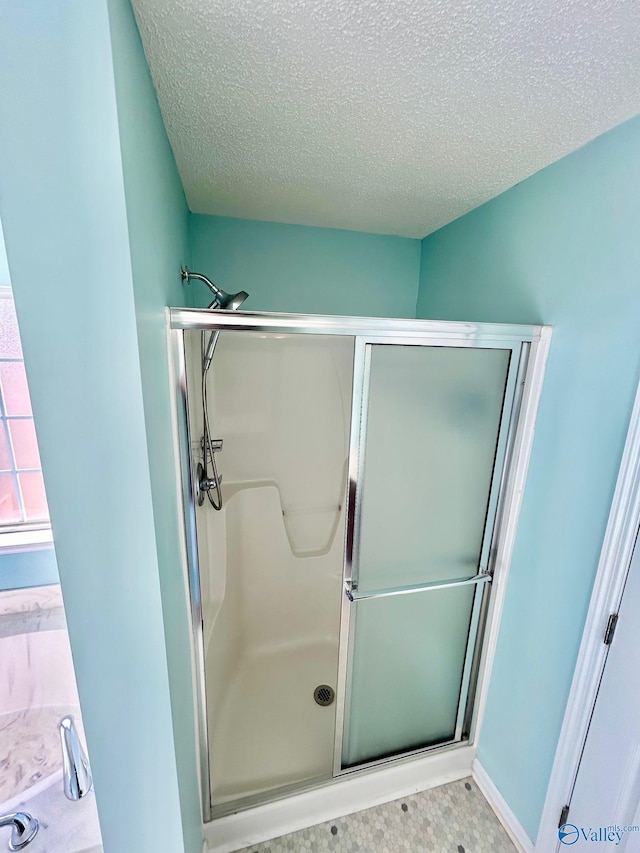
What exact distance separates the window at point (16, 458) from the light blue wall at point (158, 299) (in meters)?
1.07

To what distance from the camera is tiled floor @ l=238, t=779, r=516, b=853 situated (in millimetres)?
1299

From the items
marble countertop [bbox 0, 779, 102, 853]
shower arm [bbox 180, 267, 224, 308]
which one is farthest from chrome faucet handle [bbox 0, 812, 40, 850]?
shower arm [bbox 180, 267, 224, 308]

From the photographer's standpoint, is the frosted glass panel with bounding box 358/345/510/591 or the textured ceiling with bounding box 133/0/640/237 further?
the frosted glass panel with bounding box 358/345/510/591

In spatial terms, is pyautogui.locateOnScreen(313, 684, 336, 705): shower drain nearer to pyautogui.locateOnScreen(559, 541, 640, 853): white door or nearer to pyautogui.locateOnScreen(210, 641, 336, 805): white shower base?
pyautogui.locateOnScreen(210, 641, 336, 805): white shower base

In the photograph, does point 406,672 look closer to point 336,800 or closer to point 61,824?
point 336,800

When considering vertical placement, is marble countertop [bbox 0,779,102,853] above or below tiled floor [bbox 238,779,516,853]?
above

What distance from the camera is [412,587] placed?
4.63 feet

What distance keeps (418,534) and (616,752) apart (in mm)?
818

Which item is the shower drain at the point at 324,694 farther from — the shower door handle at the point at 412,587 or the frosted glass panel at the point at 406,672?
the shower door handle at the point at 412,587

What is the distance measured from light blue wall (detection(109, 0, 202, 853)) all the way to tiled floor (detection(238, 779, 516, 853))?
45cm

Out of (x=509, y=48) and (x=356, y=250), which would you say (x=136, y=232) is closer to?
(x=509, y=48)

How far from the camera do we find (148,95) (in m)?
0.79

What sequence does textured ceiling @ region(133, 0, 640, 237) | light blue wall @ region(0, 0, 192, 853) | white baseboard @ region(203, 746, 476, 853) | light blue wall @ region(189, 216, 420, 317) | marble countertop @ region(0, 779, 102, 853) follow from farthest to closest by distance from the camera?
light blue wall @ region(189, 216, 420, 317), white baseboard @ region(203, 746, 476, 853), marble countertop @ region(0, 779, 102, 853), textured ceiling @ region(133, 0, 640, 237), light blue wall @ region(0, 0, 192, 853)

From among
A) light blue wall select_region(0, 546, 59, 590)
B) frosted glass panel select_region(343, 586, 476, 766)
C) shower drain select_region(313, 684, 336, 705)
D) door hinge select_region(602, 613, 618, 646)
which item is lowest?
shower drain select_region(313, 684, 336, 705)
